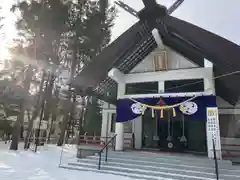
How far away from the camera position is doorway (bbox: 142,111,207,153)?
26.6 feet

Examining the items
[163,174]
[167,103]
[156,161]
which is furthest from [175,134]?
[163,174]

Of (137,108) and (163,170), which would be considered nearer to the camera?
Result: (163,170)

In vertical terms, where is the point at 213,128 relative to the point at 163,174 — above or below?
above

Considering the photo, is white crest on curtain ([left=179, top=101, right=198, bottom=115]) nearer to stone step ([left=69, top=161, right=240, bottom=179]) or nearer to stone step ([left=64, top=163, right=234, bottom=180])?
stone step ([left=69, top=161, right=240, bottom=179])

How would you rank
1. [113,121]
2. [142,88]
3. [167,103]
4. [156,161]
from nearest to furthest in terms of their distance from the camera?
Answer: [156,161]
[167,103]
[142,88]
[113,121]

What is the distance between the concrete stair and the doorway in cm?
258

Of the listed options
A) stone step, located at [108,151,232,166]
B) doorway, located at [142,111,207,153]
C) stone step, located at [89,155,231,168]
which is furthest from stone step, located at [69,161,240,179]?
doorway, located at [142,111,207,153]

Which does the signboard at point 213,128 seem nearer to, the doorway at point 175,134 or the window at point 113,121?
the doorway at point 175,134

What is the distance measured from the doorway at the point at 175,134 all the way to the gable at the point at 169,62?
2064mm

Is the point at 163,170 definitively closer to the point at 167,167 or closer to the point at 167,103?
the point at 167,167

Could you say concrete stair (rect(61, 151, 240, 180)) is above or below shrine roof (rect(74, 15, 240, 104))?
below

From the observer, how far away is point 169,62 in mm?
7047

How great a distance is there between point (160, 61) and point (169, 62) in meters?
0.37

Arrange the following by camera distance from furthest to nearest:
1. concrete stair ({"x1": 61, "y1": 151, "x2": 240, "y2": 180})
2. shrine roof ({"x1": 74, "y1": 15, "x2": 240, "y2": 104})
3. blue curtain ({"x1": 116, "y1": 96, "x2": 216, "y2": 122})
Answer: blue curtain ({"x1": 116, "y1": 96, "x2": 216, "y2": 122}), shrine roof ({"x1": 74, "y1": 15, "x2": 240, "y2": 104}), concrete stair ({"x1": 61, "y1": 151, "x2": 240, "y2": 180})
